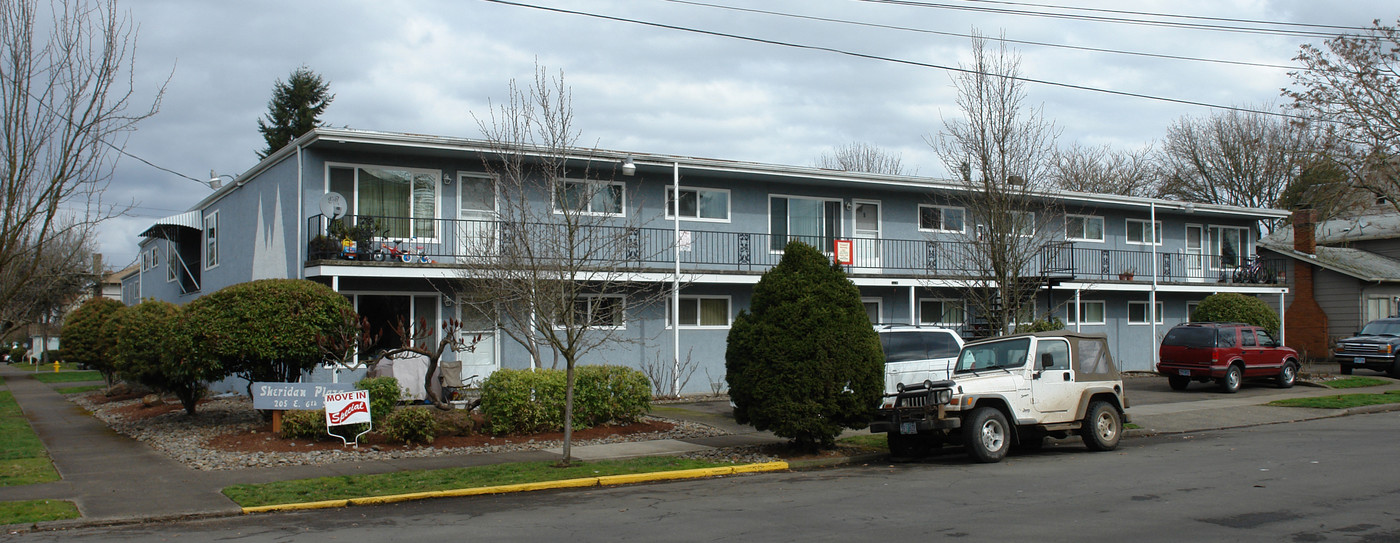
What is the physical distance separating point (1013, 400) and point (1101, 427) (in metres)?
1.90

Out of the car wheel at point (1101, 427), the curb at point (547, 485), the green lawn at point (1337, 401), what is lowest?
the curb at point (547, 485)

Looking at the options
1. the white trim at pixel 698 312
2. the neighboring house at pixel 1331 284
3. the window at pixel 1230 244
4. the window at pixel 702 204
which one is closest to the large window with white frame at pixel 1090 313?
the window at pixel 1230 244

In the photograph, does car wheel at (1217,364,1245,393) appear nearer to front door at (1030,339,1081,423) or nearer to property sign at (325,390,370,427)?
front door at (1030,339,1081,423)

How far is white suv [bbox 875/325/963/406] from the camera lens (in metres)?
16.8

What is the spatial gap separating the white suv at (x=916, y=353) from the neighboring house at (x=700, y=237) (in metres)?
1.56

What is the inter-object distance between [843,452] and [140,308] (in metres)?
16.1

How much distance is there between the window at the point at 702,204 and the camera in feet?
76.4

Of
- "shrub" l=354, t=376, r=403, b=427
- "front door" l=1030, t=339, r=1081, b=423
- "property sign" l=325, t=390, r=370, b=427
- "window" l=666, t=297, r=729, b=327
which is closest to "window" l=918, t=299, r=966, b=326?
"window" l=666, t=297, r=729, b=327

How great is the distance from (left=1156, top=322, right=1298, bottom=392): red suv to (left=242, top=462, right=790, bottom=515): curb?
583 inches

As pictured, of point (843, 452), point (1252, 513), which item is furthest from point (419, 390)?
point (1252, 513)

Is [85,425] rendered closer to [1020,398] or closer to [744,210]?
[744,210]

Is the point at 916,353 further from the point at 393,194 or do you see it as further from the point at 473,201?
the point at 393,194

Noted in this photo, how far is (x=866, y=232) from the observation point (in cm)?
2588

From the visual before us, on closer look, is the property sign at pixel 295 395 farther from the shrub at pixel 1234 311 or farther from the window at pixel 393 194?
the shrub at pixel 1234 311
